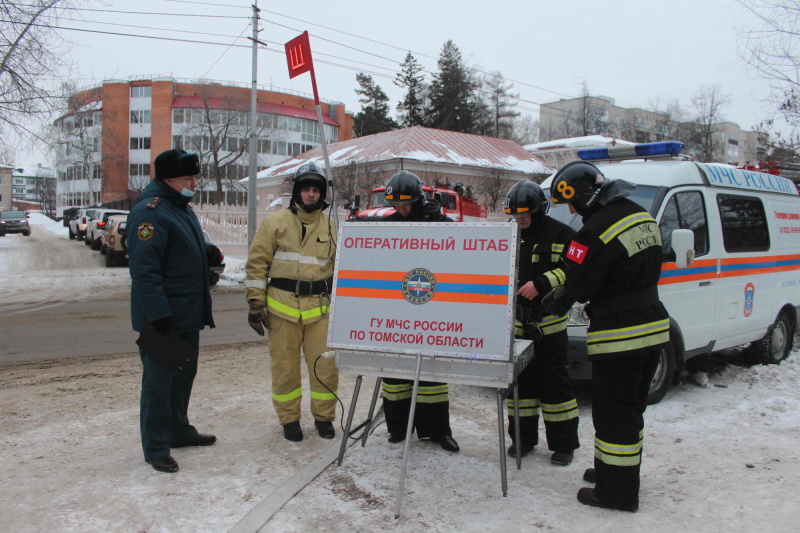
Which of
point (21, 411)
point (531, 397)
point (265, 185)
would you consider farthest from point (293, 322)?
point (265, 185)

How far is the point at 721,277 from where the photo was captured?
242 inches

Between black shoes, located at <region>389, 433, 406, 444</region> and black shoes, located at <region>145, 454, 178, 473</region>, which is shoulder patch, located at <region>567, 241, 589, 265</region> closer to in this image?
black shoes, located at <region>389, 433, 406, 444</region>

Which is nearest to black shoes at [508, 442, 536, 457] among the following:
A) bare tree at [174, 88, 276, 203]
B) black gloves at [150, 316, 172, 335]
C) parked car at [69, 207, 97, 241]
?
black gloves at [150, 316, 172, 335]

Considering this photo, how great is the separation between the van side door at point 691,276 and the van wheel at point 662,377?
355 millimetres

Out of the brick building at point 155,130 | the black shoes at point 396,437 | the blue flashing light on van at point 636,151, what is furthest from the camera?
the brick building at point 155,130

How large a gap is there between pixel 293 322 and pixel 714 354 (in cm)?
614

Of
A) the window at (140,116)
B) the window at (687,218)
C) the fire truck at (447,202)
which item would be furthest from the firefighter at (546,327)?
the window at (140,116)

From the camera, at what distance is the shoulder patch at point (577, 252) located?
11.5 ft

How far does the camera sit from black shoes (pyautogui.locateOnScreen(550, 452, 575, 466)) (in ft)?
13.8

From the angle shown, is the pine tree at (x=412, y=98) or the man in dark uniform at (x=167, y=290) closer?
the man in dark uniform at (x=167, y=290)

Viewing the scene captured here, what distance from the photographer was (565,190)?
370cm

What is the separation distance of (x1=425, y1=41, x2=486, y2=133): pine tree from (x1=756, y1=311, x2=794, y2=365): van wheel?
50.0 m

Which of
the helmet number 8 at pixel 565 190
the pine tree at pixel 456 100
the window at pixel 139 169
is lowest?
the helmet number 8 at pixel 565 190

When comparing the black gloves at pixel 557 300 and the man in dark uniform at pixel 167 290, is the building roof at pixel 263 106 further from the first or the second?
the black gloves at pixel 557 300
